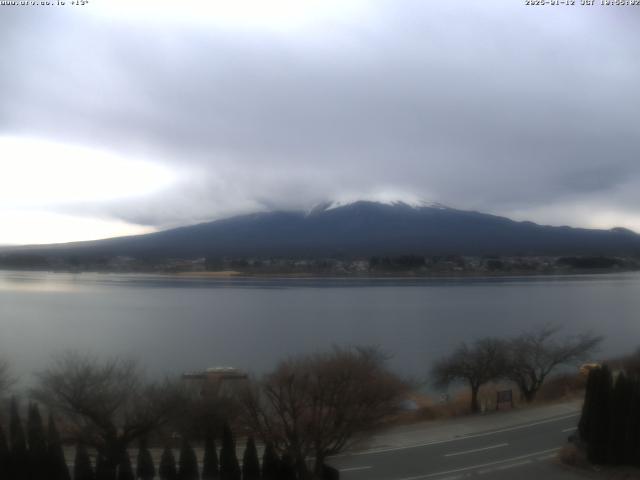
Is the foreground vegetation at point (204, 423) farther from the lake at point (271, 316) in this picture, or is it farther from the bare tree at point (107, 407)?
the lake at point (271, 316)

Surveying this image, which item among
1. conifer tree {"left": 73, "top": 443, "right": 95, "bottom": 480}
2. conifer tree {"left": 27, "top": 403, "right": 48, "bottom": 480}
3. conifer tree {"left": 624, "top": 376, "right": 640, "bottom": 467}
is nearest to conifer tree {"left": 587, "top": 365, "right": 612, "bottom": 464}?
conifer tree {"left": 624, "top": 376, "right": 640, "bottom": 467}

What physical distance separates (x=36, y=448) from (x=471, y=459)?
4155 millimetres

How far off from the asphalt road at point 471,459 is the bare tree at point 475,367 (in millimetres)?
2830

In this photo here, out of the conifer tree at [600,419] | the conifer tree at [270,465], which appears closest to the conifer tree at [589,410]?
the conifer tree at [600,419]

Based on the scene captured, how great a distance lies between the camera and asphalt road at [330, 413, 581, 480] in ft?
19.5

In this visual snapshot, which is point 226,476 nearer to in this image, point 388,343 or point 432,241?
point 388,343

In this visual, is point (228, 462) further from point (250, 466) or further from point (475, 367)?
point (475, 367)

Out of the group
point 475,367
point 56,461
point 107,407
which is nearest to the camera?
point 56,461

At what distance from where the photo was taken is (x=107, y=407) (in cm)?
570

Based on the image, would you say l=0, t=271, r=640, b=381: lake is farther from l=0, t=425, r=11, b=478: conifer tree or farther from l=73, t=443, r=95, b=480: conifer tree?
l=73, t=443, r=95, b=480: conifer tree

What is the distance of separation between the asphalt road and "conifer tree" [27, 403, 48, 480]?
2.64m

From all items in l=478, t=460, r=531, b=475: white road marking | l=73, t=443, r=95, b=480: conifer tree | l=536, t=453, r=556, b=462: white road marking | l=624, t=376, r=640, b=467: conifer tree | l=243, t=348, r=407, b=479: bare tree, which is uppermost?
l=243, t=348, r=407, b=479: bare tree

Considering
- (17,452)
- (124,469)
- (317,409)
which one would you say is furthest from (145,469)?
(317,409)

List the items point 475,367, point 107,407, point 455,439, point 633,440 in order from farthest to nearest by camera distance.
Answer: point 475,367, point 455,439, point 633,440, point 107,407
